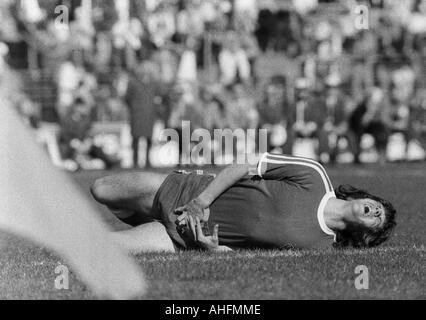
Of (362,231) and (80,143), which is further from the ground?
(362,231)

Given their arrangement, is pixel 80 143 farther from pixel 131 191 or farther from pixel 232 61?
pixel 131 191

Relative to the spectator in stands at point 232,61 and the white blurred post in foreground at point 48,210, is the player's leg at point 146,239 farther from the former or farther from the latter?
the spectator in stands at point 232,61

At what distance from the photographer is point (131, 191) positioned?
8422 mm

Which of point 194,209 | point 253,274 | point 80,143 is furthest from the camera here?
point 80,143

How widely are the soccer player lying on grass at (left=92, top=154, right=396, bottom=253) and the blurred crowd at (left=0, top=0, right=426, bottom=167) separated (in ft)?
46.0

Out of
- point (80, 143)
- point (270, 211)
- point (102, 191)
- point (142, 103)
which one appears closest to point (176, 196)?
point (102, 191)

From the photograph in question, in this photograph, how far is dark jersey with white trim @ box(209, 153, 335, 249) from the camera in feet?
25.6

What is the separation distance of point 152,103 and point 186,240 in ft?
48.2

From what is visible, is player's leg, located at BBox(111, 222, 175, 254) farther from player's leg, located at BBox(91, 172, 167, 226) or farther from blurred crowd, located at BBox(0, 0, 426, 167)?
blurred crowd, located at BBox(0, 0, 426, 167)

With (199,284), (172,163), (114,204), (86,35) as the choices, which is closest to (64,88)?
(86,35)

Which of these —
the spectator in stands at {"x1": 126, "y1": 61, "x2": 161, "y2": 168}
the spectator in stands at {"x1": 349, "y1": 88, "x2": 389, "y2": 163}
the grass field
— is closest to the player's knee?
the grass field

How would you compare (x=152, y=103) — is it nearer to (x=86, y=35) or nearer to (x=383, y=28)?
(x=86, y=35)

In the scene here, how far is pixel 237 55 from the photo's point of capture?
2466cm

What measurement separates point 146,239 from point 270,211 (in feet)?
3.52
